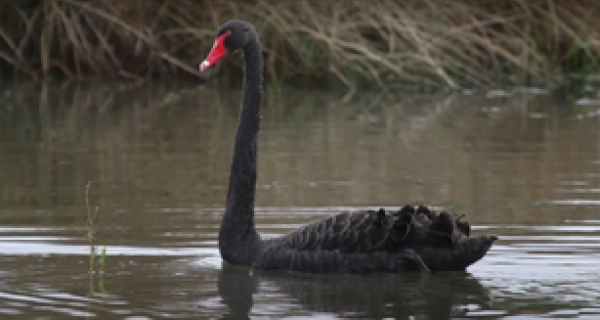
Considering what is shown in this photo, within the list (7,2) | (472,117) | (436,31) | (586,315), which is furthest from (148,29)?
(586,315)

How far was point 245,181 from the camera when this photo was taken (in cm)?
652

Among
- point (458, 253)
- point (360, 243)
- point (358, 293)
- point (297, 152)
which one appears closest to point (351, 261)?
point (360, 243)

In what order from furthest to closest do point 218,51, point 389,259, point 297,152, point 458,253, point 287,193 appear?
point 297,152 → point 287,193 → point 218,51 → point 389,259 → point 458,253

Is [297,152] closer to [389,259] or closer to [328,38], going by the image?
[389,259]

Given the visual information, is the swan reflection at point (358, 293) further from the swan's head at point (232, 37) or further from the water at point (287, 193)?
the swan's head at point (232, 37)

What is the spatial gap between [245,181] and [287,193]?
6.49 ft

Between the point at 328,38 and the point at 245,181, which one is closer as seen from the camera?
the point at 245,181

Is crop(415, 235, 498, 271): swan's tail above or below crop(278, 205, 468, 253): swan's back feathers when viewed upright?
below

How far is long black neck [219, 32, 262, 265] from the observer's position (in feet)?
21.0

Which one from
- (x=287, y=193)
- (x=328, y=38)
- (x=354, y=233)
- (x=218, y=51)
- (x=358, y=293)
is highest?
(x=328, y=38)

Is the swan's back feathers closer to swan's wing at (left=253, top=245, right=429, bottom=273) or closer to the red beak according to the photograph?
swan's wing at (left=253, top=245, right=429, bottom=273)

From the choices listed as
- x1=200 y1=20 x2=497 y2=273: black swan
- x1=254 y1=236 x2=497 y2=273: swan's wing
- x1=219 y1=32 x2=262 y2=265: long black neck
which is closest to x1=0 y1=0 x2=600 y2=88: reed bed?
x1=219 y1=32 x2=262 y2=265: long black neck

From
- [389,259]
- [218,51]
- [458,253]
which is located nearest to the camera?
[458,253]

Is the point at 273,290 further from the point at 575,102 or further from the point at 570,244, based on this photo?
the point at 575,102
